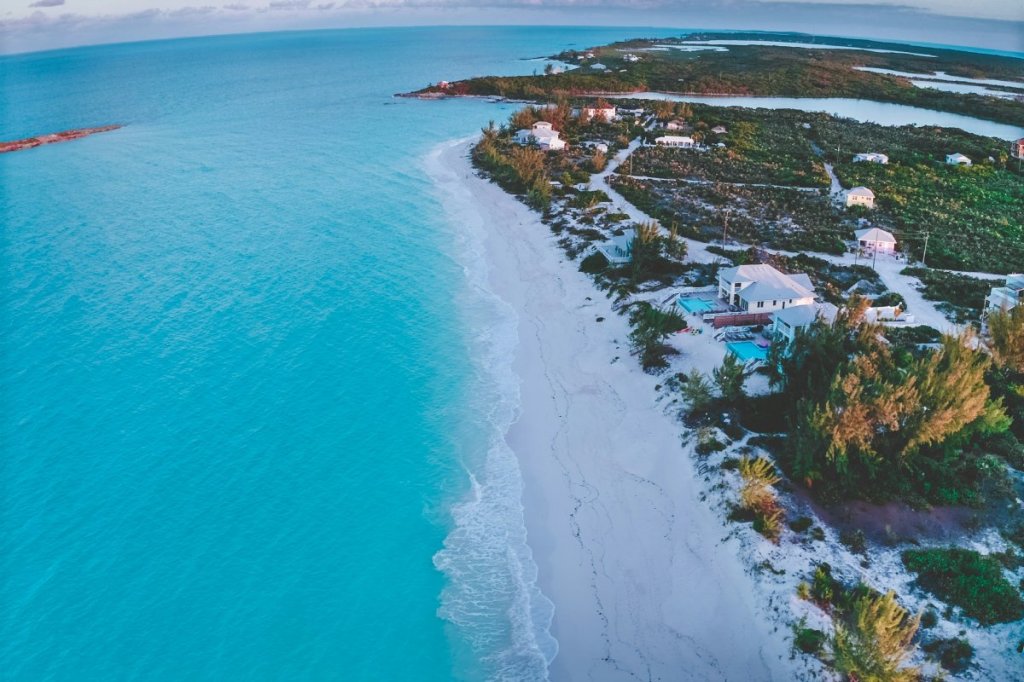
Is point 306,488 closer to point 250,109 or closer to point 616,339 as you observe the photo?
point 616,339

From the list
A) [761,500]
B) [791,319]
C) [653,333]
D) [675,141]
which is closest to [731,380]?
[653,333]

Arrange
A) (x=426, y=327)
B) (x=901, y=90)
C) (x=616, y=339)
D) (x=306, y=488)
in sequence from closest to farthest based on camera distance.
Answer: (x=306, y=488)
(x=616, y=339)
(x=426, y=327)
(x=901, y=90)

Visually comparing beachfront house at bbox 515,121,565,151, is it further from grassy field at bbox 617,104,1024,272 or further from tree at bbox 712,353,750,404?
tree at bbox 712,353,750,404

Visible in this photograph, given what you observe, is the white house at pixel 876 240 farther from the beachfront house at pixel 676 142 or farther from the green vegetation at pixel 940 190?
the beachfront house at pixel 676 142

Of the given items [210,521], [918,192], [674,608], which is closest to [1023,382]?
[674,608]

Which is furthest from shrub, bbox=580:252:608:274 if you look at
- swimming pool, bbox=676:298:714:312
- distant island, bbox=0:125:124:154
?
distant island, bbox=0:125:124:154

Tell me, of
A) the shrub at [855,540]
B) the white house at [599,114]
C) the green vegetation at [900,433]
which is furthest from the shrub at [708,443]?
the white house at [599,114]
